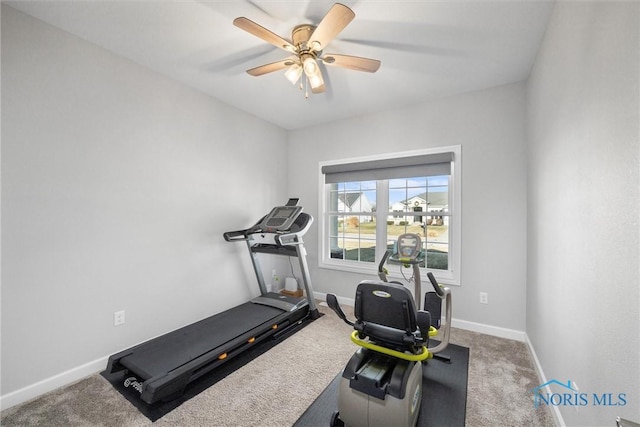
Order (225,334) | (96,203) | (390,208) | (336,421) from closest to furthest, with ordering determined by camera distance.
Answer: (336,421), (96,203), (225,334), (390,208)

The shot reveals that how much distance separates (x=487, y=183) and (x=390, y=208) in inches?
45.5

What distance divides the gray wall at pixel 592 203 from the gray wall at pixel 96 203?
3175mm

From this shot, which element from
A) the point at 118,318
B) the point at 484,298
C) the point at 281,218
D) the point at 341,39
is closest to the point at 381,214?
the point at 281,218

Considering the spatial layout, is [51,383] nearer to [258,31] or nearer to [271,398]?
[271,398]

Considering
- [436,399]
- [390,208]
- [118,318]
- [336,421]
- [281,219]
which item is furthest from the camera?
[390,208]

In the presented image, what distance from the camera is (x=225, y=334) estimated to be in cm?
248

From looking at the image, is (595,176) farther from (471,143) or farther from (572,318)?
(471,143)

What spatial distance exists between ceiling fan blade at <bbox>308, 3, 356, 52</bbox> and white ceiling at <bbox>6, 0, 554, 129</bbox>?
19 centimetres

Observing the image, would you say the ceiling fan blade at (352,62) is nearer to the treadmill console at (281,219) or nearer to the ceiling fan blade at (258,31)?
the ceiling fan blade at (258,31)

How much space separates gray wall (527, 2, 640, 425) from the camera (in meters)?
0.93

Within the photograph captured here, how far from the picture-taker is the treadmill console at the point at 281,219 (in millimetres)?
3020

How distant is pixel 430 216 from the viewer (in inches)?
131

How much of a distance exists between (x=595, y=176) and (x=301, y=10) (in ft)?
6.41

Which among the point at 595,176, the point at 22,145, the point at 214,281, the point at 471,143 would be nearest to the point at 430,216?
the point at 471,143
